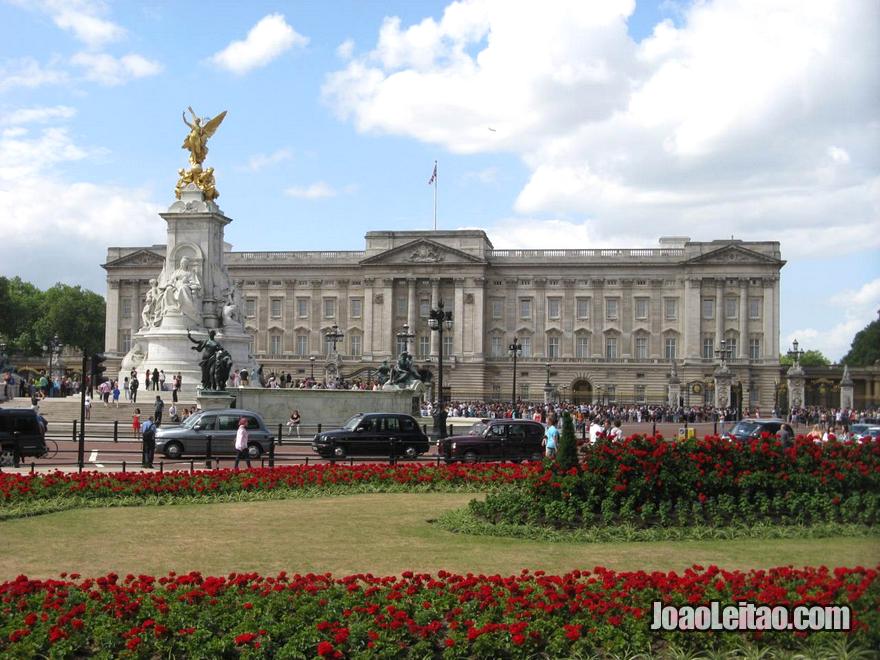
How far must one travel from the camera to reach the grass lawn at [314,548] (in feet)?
40.7

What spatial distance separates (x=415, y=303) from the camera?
100 m

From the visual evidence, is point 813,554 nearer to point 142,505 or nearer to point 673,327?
point 142,505

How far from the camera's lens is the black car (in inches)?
1141

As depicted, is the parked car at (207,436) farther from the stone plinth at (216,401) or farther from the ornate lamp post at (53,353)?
the ornate lamp post at (53,353)

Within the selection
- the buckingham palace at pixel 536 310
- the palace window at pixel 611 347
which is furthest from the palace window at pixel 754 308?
the palace window at pixel 611 347

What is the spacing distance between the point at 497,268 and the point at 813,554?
8815 cm

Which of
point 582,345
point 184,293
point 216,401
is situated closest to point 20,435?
point 216,401

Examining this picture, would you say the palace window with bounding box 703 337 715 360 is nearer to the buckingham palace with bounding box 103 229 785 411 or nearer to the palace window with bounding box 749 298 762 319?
the buckingham palace with bounding box 103 229 785 411

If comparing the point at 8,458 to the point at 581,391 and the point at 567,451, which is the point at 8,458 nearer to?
the point at 567,451

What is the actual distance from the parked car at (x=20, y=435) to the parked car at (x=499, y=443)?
10688 mm

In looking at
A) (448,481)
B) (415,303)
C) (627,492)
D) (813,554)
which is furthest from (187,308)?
(415,303)

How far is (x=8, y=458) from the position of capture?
25.5 meters

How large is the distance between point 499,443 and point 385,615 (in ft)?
62.9

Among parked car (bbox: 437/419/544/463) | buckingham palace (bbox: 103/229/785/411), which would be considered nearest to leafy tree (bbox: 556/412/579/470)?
parked car (bbox: 437/419/544/463)
